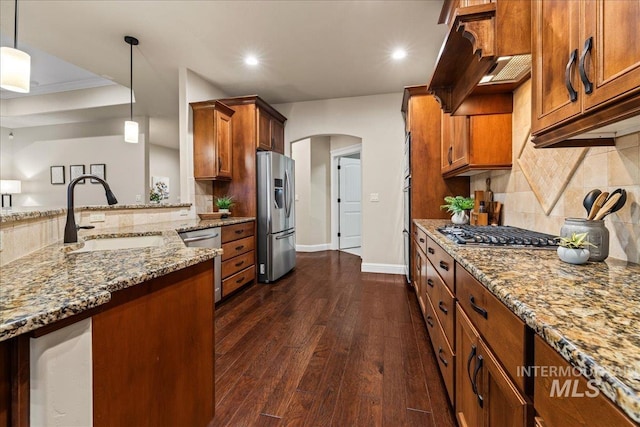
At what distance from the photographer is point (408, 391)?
166 centimetres

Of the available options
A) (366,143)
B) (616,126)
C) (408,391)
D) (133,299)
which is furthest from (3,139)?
(616,126)

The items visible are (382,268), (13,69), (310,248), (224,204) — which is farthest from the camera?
(310,248)

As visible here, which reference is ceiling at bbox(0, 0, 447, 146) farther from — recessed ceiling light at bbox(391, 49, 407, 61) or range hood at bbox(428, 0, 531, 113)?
range hood at bbox(428, 0, 531, 113)

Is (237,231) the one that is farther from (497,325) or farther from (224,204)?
(497,325)

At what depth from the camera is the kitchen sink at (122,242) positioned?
1828mm

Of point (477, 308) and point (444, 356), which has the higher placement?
point (477, 308)

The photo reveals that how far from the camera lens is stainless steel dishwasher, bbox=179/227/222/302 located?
2648 millimetres

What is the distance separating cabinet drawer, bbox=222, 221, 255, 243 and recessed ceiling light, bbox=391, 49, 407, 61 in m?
2.67

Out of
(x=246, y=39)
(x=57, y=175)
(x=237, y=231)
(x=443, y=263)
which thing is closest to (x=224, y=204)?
(x=237, y=231)

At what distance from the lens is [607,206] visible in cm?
113

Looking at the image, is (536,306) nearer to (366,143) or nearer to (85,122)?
(366,143)

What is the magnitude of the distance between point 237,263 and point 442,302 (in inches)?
96.3

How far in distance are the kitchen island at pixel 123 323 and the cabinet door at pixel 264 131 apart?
2.85m

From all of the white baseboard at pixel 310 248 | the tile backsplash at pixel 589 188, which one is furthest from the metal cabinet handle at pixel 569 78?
the white baseboard at pixel 310 248
